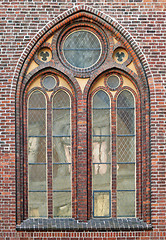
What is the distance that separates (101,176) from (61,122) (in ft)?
5.08

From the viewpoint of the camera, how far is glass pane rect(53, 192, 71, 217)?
720 centimetres

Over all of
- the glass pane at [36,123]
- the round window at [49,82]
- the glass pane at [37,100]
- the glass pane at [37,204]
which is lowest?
the glass pane at [37,204]

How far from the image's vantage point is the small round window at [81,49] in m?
7.33

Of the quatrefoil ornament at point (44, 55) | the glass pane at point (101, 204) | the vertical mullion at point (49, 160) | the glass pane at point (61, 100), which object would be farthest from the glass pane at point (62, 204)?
the quatrefoil ornament at point (44, 55)

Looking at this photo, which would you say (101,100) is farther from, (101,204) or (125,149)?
(101,204)

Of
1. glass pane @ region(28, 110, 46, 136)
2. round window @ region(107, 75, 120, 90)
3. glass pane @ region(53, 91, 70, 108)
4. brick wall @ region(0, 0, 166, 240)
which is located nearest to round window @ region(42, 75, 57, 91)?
glass pane @ region(53, 91, 70, 108)

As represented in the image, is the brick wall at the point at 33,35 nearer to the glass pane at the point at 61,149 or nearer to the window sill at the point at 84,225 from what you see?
the window sill at the point at 84,225

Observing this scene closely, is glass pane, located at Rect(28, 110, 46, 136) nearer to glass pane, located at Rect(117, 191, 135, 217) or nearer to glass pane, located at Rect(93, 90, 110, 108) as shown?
glass pane, located at Rect(93, 90, 110, 108)

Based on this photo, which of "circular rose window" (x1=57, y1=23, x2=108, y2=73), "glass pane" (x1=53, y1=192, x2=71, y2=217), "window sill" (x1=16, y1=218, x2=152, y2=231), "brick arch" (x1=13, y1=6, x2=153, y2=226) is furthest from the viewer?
"circular rose window" (x1=57, y1=23, x2=108, y2=73)

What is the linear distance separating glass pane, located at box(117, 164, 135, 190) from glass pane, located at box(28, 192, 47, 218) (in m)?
1.74

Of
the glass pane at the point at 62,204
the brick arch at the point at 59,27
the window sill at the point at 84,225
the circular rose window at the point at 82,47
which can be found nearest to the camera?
the window sill at the point at 84,225

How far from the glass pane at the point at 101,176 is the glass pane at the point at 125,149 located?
1.19 feet

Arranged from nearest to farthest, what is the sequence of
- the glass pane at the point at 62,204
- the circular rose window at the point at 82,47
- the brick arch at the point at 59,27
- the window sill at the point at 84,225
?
the window sill at the point at 84,225 → the brick arch at the point at 59,27 → the glass pane at the point at 62,204 → the circular rose window at the point at 82,47

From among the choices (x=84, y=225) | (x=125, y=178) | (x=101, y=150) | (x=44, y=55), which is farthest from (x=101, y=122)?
(x=84, y=225)
